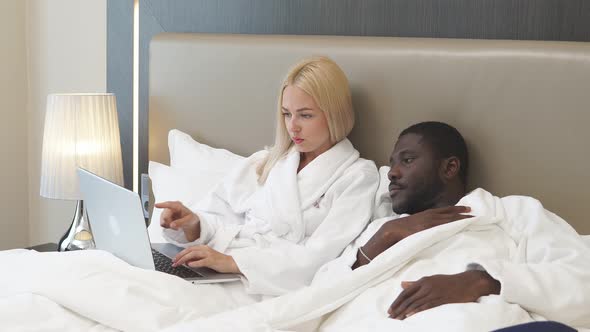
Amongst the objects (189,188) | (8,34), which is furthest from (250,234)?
(8,34)

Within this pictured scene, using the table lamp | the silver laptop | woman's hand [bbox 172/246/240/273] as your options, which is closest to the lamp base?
the table lamp

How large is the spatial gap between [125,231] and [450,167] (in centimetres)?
83

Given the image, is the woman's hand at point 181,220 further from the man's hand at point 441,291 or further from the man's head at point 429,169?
the man's hand at point 441,291

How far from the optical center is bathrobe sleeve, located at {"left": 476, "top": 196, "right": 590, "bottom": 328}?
5.20 ft

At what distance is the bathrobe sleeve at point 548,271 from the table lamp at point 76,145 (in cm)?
157

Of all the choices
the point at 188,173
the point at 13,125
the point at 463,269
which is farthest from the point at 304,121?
the point at 13,125

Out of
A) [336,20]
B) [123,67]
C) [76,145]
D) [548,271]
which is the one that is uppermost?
[336,20]

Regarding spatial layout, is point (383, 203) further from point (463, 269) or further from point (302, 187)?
point (463, 269)

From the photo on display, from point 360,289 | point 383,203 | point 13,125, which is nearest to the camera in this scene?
point 360,289

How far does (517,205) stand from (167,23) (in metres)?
1.62

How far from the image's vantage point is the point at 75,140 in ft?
9.11

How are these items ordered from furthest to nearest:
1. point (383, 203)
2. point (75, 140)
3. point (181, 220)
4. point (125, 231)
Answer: point (75, 140) < point (181, 220) < point (383, 203) < point (125, 231)

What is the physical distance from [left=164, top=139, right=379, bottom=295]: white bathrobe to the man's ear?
24 centimetres

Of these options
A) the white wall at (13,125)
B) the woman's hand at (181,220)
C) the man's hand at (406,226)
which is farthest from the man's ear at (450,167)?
the white wall at (13,125)
